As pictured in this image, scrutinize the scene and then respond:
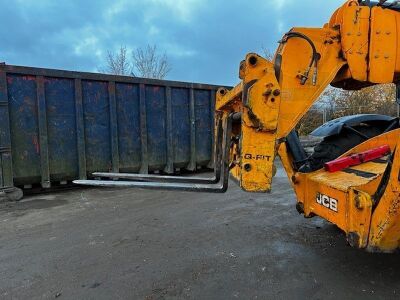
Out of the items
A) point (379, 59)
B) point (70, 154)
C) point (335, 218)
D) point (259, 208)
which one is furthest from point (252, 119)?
point (70, 154)

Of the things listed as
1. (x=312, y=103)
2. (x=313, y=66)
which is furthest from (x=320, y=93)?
(x=313, y=66)

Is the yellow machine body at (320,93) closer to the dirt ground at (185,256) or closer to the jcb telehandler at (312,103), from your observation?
the jcb telehandler at (312,103)

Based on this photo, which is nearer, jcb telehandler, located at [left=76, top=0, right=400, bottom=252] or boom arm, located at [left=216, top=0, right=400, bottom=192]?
jcb telehandler, located at [left=76, top=0, right=400, bottom=252]

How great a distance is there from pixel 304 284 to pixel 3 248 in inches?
125

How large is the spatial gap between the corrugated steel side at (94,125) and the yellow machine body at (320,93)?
193 inches

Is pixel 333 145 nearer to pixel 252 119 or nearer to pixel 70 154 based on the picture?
pixel 252 119

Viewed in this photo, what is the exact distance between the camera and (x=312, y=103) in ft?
9.61

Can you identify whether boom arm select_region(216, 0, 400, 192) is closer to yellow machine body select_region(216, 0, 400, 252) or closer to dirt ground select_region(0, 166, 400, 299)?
yellow machine body select_region(216, 0, 400, 252)

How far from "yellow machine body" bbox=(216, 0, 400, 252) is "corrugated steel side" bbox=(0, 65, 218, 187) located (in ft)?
16.1

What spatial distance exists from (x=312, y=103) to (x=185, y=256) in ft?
6.23

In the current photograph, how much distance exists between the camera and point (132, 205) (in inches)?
236

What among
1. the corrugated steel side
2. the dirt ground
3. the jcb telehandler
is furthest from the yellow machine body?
the corrugated steel side

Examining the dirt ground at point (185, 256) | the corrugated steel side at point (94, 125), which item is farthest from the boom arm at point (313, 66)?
the corrugated steel side at point (94, 125)

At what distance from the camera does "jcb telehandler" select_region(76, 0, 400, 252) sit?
8.28 feet
